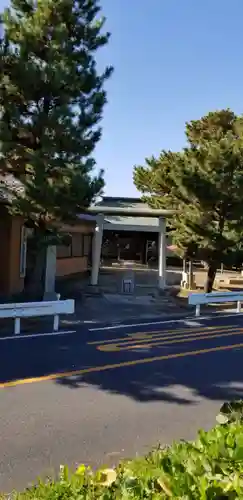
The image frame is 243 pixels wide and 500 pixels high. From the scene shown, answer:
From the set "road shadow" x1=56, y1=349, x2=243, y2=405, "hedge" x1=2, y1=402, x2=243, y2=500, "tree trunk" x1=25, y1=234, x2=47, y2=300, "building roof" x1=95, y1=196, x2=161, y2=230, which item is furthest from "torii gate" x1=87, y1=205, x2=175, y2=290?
"hedge" x1=2, y1=402, x2=243, y2=500

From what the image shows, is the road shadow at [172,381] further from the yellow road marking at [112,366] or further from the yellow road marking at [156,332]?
the yellow road marking at [156,332]

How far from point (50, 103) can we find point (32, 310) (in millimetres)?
6187

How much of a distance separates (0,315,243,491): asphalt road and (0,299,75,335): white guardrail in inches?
27.3

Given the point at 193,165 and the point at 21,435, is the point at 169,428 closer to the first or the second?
the point at 21,435

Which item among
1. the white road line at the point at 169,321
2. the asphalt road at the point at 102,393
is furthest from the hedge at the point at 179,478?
the white road line at the point at 169,321

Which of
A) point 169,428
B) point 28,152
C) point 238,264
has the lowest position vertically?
point 169,428

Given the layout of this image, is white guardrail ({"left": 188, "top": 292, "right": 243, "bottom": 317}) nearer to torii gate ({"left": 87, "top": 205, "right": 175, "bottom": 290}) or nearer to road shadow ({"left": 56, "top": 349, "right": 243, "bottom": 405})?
road shadow ({"left": 56, "top": 349, "right": 243, "bottom": 405})

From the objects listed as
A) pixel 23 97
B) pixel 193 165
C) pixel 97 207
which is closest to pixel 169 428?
pixel 23 97

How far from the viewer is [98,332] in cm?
1099

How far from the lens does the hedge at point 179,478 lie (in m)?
2.20

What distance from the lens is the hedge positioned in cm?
220

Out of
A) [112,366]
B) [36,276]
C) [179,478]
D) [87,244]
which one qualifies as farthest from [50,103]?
[87,244]

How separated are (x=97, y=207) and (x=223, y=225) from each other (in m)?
7.35

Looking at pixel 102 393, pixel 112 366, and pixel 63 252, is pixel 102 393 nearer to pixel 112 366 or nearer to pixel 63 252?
pixel 112 366
